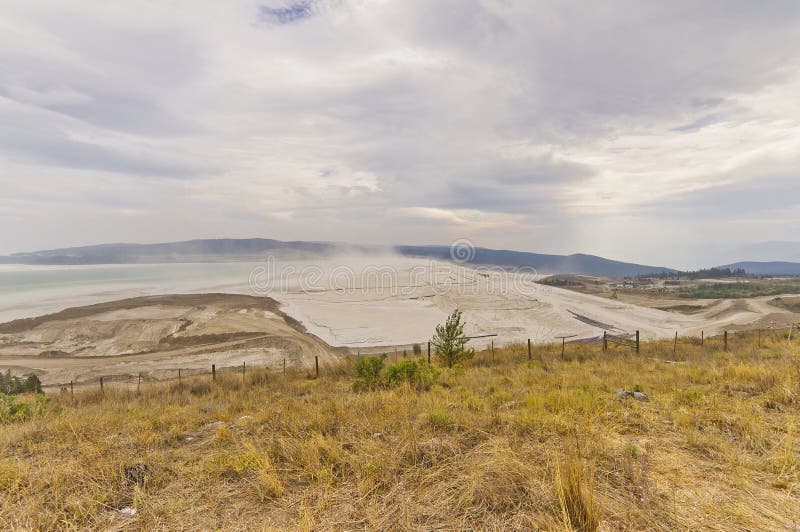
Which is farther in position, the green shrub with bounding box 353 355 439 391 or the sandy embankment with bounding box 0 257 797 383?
the sandy embankment with bounding box 0 257 797 383

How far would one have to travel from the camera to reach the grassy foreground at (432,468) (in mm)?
2730

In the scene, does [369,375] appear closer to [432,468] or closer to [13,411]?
[432,468]

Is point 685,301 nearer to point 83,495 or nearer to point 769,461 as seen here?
point 769,461

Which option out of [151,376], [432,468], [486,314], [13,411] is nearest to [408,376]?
[432,468]

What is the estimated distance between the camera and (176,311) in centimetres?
3919

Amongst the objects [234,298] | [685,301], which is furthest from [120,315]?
[685,301]

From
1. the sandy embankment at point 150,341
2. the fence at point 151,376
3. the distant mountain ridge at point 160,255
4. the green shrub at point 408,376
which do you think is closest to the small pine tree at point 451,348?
the green shrub at point 408,376

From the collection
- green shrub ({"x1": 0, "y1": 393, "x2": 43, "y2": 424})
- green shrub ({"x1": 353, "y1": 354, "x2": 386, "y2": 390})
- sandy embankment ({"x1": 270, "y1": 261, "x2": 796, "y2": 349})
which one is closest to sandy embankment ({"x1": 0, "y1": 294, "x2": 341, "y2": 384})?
sandy embankment ({"x1": 270, "y1": 261, "x2": 796, "y2": 349})

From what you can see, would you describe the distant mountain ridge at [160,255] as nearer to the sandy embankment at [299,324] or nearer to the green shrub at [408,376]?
the sandy embankment at [299,324]

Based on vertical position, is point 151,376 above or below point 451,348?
below

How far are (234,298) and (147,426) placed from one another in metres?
46.9

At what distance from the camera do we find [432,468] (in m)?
3.48

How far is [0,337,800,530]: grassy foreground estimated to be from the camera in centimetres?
273

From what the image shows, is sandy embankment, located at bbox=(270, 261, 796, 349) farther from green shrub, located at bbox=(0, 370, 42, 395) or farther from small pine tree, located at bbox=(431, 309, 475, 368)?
green shrub, located at bbox=(0, 370, 42, 395)
